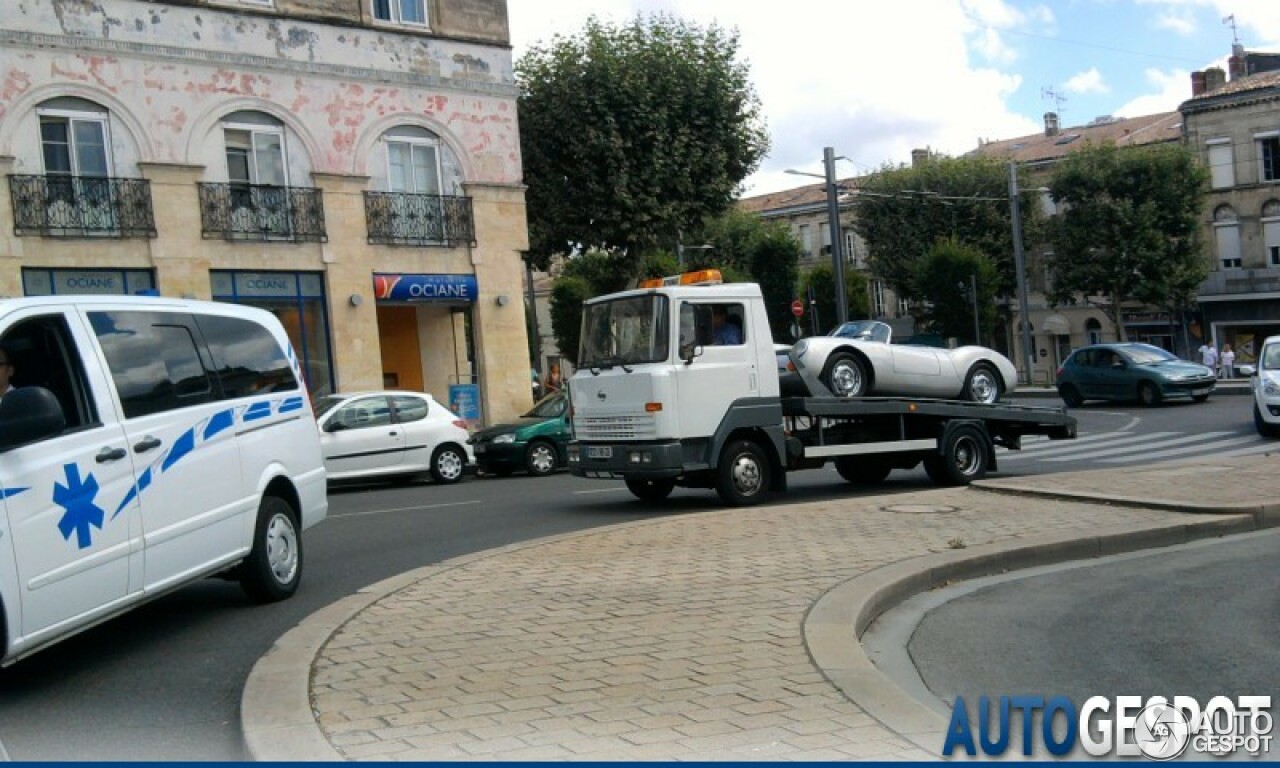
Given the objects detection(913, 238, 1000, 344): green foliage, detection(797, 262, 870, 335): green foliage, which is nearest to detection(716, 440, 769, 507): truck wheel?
detection(913, 238, 1000, 344): green foliage

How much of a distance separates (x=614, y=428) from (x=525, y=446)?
7.05 metres

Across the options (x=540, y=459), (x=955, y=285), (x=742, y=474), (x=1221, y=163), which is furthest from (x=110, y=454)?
(x=1221, y=163)

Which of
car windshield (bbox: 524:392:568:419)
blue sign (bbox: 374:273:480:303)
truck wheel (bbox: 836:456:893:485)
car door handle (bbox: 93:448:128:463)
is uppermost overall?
blue sign (bbox: 374:273:480:303)

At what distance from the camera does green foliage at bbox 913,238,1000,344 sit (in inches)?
2216

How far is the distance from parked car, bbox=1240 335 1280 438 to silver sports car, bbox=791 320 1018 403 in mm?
7259

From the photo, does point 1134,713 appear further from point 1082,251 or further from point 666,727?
point 1082,251

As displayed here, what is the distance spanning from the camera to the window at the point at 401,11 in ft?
88.8

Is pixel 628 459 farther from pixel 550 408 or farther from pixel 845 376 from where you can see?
pixel 550 408

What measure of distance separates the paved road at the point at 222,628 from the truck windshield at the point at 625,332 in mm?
1733

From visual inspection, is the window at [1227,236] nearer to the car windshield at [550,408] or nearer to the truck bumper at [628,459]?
the car windshield at [550,408]

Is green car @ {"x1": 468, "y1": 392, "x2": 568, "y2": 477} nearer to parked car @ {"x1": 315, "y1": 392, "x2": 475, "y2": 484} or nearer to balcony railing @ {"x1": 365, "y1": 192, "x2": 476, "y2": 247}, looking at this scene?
parked car @ {"x1": 315, "y1": 392, "x2": 475, "y2": 484}

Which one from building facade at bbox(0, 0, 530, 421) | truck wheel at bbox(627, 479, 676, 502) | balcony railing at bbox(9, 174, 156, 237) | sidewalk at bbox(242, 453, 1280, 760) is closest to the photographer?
sidewalk at bbox(242, 453, 1280, 760)

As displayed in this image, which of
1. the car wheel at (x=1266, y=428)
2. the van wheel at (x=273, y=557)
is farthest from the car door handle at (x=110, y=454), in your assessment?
the car wheel at (x=1266, y=428)

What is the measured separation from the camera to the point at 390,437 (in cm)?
2000
